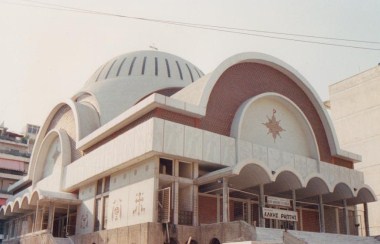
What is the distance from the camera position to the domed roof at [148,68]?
99.3 ft

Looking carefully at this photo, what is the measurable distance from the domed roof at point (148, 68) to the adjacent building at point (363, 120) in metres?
16.7

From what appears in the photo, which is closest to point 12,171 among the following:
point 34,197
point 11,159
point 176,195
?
point 11,159

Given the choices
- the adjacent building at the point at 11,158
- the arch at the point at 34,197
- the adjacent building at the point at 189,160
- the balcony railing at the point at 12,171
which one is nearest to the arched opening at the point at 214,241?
the adjacent building at the point at 189,160

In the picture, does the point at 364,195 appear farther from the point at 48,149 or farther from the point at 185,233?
the point at 48,149

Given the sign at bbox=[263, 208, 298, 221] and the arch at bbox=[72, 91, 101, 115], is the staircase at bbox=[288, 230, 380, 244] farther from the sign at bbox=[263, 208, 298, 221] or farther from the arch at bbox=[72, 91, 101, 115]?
the arch at bbox=[72, 91, 101, 115]

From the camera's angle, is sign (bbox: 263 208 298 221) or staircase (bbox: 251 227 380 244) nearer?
staircase (bbox: 251 227 380 244)

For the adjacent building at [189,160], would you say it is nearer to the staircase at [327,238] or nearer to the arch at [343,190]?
the arch at [343,190]

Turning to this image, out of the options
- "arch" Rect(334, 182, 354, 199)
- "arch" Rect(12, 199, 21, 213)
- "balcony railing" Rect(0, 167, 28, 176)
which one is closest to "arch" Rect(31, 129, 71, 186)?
"arch" Rect(12, 199, 21, 213)

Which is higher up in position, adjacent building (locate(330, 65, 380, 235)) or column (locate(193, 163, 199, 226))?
adjacent building (locate(330, 65, 380, 235))

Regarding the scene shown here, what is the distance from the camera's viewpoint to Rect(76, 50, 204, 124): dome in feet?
90.9

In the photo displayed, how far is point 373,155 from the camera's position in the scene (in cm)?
3812

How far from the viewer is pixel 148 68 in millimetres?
30500

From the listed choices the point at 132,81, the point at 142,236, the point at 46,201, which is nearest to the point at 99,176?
the point at 46,201

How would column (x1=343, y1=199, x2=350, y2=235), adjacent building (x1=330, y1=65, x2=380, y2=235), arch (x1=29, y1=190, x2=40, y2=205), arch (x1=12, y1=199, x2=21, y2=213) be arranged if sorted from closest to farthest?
1. arch (x1=29, y1=190, x2=40, y2=205)
2. column (x1=343, y1=199, x2=350, y2=235)
3. arch (x1=12, y1=199, x2=21, y2=213)
4. adjacent building (x1=330, y1=65, x2=380, y2=235)
